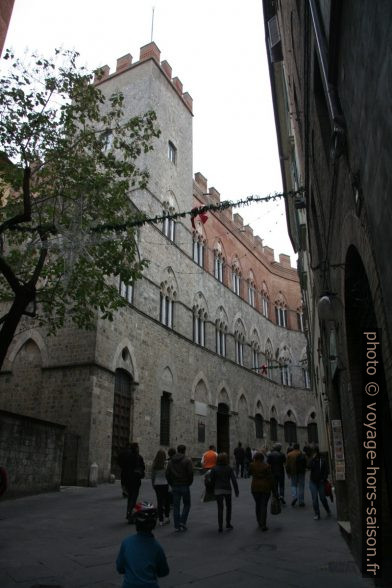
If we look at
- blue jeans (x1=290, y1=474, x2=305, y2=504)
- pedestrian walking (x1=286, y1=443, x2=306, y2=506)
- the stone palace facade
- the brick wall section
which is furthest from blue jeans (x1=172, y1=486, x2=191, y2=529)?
the stone palace facade

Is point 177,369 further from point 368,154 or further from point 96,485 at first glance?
point 368,154

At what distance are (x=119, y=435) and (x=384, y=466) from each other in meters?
13.6

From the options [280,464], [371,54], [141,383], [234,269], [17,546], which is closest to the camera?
[371,54]

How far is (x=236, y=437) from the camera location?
2794cm

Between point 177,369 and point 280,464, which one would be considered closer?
point 280,464

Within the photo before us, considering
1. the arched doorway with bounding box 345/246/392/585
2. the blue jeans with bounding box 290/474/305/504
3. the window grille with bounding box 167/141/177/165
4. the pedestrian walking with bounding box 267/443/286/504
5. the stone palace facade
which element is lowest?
the blue jeans with bounding box 290/474/305/504

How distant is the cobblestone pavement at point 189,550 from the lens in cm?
544

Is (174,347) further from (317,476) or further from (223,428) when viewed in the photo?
(317,476)

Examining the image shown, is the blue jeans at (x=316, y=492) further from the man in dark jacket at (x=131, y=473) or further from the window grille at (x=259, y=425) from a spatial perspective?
the window grille at (x=259, y=425)

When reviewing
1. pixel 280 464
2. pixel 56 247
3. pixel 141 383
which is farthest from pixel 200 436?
pixel 56 247

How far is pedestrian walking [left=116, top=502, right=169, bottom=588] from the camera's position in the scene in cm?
340

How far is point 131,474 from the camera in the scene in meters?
9.73

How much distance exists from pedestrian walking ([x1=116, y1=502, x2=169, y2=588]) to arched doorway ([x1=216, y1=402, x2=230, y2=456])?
23769 millimetres

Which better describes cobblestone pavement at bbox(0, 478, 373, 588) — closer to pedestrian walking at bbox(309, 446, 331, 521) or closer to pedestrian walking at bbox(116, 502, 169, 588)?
pedestrian walking at bbox(309, 446, 331, 521)
